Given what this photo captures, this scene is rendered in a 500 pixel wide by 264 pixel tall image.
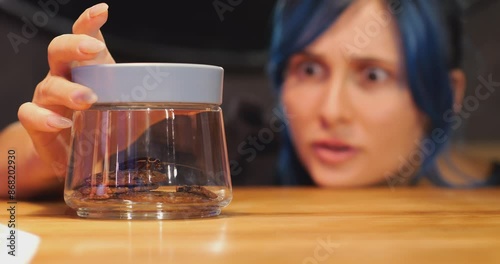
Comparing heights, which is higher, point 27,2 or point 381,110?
point 27,2

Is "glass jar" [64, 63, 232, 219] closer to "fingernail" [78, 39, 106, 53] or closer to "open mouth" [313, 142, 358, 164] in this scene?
"fingernail" [78, 39, 106, 53]

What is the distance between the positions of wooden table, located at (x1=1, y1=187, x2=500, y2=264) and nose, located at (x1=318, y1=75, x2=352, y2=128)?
104 centimetres

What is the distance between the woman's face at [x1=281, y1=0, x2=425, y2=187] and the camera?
2.09m

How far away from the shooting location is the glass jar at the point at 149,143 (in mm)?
816

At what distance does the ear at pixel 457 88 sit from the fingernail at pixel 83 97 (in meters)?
1.55

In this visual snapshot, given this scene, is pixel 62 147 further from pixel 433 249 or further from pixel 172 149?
pixel 433 249

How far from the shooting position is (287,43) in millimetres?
2160

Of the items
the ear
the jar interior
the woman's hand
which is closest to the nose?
the ear

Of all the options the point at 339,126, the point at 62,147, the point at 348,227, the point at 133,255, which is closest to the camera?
the point at 133,255

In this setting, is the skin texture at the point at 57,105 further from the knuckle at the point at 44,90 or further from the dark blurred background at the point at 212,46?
the dark blurred background at the point at 212,46

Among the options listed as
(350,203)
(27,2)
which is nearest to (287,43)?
(27,2)

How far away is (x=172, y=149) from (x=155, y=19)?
1382 mm

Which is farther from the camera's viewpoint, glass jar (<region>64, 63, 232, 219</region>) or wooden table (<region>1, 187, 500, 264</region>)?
glass jar (<region>64, 63, 232, 219</region>)

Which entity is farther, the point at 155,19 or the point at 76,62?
the point at 155,19
